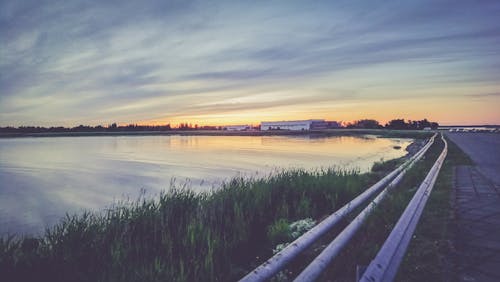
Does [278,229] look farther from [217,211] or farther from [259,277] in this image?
[259,277]

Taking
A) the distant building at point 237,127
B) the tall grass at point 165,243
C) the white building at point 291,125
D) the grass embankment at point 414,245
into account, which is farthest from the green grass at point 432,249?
the distant building at point 237,127

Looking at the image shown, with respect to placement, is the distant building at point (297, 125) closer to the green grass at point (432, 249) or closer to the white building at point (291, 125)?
the white building at point (291, 125)

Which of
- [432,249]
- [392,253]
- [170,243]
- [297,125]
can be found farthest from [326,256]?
[297,125]

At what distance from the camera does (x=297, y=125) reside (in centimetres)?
15588

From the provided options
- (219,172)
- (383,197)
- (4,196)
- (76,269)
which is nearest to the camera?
(76,269)

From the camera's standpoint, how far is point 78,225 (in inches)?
242

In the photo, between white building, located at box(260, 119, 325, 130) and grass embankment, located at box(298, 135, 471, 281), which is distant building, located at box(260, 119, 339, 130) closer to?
white building, located at box(260, 119, 325, 130)

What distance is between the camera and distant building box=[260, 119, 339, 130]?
153 metres

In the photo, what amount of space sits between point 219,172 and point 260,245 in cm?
1666

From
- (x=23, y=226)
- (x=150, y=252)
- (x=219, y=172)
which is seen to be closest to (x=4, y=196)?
(x=23, y=226)

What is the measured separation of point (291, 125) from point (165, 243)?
155 m

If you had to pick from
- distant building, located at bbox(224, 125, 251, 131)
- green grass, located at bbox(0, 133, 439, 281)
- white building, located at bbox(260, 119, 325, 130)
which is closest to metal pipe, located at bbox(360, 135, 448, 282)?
green grass, located at bbox(0, 133, 439, 281)

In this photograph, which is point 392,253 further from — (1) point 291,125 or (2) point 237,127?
(2) point 237,127

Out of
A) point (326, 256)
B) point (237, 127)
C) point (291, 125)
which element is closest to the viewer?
point (326, 256)
